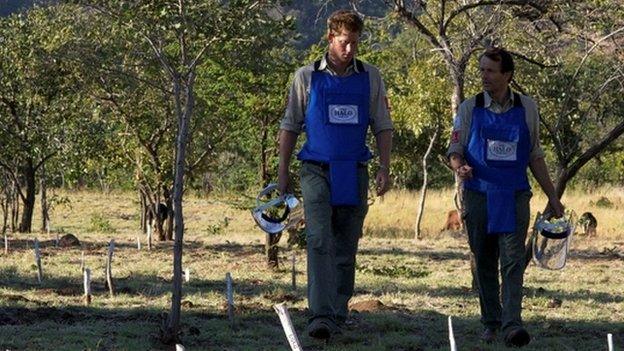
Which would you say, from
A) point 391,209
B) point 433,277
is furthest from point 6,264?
point 391,209

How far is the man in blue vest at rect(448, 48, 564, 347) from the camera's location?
23.6ft

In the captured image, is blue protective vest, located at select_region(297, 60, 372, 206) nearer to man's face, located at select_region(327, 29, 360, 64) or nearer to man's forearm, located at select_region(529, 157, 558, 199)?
man's face, located at select_region(327, 29, 360, 64)

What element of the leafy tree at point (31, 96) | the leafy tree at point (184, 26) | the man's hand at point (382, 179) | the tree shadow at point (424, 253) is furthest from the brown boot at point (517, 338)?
the leafy tree at point (31, 96)

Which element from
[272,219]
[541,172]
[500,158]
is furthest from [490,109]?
[272,219]

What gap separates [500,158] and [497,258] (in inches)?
27.5

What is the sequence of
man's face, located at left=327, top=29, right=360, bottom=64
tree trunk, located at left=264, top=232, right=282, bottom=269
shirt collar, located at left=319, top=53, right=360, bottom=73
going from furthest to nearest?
tree trunk, located at left=264, top=232, right=282, bottom=269 < shirt collar, located at left=319, top=53, right=360, bottom=73 < man's face, located at left=327, top=29, right=360, bottom=64

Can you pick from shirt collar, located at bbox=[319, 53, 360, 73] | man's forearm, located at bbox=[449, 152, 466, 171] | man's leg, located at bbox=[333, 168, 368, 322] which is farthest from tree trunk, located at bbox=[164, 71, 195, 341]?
man's forearm, located at bbox=[449, 152, 466, 171]

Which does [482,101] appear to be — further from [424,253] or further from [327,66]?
[424,253]

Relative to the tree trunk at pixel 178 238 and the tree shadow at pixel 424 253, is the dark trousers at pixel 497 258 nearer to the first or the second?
the tree trunk at pixel 178 238

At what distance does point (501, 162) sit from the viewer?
722cm

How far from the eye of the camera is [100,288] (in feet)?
38.5

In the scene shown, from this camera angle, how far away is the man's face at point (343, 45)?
6.94m

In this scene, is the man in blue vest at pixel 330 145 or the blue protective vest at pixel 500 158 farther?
the blue protective vest at pixel 500 158

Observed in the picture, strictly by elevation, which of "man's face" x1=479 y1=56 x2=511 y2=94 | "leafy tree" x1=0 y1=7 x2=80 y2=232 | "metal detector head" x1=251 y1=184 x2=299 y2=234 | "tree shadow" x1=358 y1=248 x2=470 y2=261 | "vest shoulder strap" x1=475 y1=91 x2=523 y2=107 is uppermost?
"leafy tree" x1=0 y1=7 x2=80 y2=232
